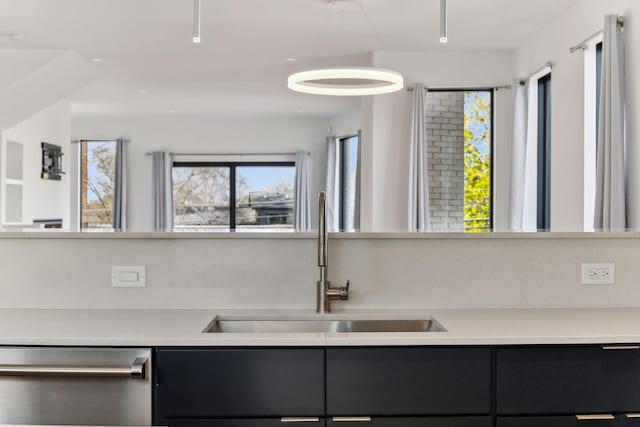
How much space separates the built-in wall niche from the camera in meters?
6.43

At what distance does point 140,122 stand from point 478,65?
20.0ft

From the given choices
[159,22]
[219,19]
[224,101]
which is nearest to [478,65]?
[219,19]

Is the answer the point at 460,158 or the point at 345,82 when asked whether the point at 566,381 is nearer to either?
the point at 345,82

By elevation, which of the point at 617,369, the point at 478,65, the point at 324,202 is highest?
the point at 478,65

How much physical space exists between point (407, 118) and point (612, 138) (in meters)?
2.35

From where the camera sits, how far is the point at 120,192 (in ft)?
30.8

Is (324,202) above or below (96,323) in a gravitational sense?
above

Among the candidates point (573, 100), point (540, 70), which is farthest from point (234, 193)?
point (573, 100)

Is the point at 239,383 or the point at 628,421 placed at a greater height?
the point at 239,383

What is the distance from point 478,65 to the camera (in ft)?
18.0

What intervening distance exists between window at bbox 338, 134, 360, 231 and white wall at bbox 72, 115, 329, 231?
2.04 ft

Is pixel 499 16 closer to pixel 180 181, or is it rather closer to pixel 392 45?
pixel 392 45

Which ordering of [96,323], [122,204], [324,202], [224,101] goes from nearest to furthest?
[96,323] → [324,202] → [224,101] → [122,204]

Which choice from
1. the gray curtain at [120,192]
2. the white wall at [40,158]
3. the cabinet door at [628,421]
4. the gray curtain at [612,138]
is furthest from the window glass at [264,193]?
the cabinet door at [628,421]
